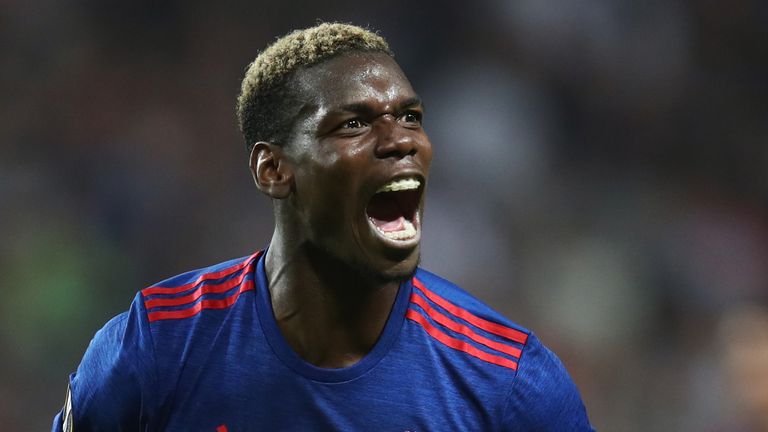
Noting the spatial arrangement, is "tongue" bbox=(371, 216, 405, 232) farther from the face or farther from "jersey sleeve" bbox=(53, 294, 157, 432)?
"jersey sleeve" bbox=(53, 294, 157, 432)

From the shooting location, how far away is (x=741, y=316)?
5.42m

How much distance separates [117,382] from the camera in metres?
2.49

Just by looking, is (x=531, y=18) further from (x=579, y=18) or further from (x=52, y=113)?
(x=52, y=113)

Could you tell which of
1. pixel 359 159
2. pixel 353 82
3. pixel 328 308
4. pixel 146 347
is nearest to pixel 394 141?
pixel 359 159

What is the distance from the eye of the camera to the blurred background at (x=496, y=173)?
17.5 ft

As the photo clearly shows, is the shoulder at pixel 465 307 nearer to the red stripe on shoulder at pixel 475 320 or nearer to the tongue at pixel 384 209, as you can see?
the red stripe on shoulder at pixel 475 320

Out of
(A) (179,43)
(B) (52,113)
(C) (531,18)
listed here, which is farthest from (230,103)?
(C) (531,18)

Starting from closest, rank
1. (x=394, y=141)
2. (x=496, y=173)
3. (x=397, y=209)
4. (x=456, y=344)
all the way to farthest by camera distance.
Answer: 1. (x=394, y=141)
2. (x=456, y=344)
3. (x=397, y=209)
4. (x=496, y=173)

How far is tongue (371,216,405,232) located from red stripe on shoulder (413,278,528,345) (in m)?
0.20

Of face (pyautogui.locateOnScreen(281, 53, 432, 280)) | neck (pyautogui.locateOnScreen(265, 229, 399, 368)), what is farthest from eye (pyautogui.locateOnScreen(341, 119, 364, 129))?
neck (pyautogui.locateOnScreen(265, 229, 399, 368))

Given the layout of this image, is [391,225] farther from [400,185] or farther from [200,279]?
[200,279]

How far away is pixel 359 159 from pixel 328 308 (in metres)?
0.41

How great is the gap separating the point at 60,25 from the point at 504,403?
14.7ft

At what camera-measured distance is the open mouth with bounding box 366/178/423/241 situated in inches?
98.6
